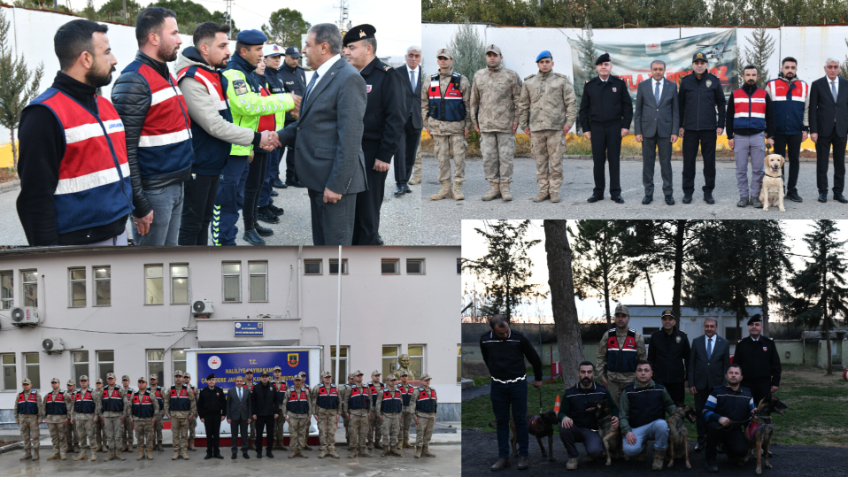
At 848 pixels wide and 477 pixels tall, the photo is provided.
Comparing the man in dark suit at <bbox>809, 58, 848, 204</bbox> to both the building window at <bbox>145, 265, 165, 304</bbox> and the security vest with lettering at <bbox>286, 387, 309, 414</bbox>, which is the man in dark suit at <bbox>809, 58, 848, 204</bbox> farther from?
the building window at <bbox>145, 265, 165, 304</bbox>

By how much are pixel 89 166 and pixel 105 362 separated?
Result: 6629 millimetres

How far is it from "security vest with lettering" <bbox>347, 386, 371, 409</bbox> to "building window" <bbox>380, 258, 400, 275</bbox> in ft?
5.17

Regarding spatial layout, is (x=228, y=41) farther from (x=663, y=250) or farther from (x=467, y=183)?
(x=663, y=250)

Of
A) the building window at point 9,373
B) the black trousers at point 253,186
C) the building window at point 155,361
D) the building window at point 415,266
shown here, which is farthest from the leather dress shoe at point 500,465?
the building window at point 9,373

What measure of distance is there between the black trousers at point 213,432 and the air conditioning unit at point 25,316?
3326 mm

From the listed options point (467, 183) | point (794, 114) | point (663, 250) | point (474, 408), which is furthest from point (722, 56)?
point (474, 408)

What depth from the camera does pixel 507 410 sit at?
5.16 m

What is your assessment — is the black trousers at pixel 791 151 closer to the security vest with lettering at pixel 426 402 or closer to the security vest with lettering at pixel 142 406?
the security vest with lettering at pixel 426 402

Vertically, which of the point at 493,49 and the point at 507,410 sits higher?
the point at 493,49

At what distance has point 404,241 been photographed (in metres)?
7.23

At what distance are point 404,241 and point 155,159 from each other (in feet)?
7.77

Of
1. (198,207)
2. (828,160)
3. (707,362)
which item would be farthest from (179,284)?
(828,160)

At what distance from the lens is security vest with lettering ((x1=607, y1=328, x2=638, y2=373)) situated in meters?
5.43

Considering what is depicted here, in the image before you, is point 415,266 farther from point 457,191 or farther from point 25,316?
point 25,316
